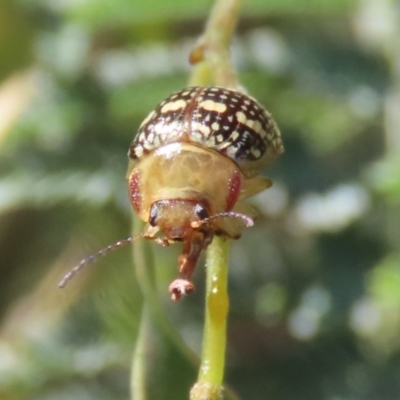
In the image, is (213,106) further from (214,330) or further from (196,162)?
(214,330)

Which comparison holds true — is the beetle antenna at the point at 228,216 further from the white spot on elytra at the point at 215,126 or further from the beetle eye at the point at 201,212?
the white spot on elytra at the point at 215,126

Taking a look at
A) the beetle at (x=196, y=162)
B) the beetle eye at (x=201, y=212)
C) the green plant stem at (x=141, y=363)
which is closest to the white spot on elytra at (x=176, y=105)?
the beetle at (x=196, y=162)

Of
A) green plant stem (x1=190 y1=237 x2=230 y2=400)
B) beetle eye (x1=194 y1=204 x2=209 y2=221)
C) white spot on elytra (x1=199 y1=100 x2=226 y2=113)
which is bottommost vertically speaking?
green plant stem (x1=190 y1=237 x2=230 y2=400)

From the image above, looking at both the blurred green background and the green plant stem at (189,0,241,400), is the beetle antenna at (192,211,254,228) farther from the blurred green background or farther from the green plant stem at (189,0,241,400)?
the blurred green background

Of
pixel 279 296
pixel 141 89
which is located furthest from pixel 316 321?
pixel 141 89

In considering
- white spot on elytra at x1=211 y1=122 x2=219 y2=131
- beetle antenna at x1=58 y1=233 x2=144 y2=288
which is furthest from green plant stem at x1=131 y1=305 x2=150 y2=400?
white spot on elytra at x1=211 y1=122 x2=219 y2=131

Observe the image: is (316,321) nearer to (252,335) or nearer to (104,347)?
(252,335)
